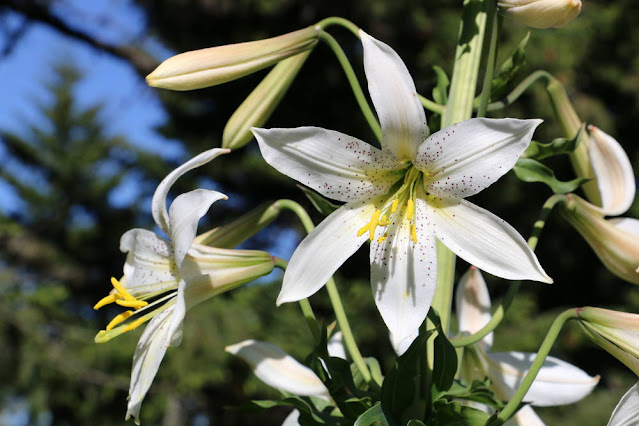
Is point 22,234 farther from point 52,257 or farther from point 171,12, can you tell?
point 171,12

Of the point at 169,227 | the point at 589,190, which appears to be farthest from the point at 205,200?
the point at 589,190

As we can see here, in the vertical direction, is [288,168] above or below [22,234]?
above

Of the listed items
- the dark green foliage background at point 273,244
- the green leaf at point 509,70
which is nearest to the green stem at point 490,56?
the green leaf at point 509,70

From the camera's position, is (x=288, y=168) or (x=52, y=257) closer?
(x=288, y=168)

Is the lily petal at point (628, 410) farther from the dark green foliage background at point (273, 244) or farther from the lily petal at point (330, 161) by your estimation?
the dark green foliage background at point (273, 244)

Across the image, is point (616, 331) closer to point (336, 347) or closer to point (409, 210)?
point (409, 210)

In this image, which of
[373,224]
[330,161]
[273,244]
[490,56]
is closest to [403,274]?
[373,224]
